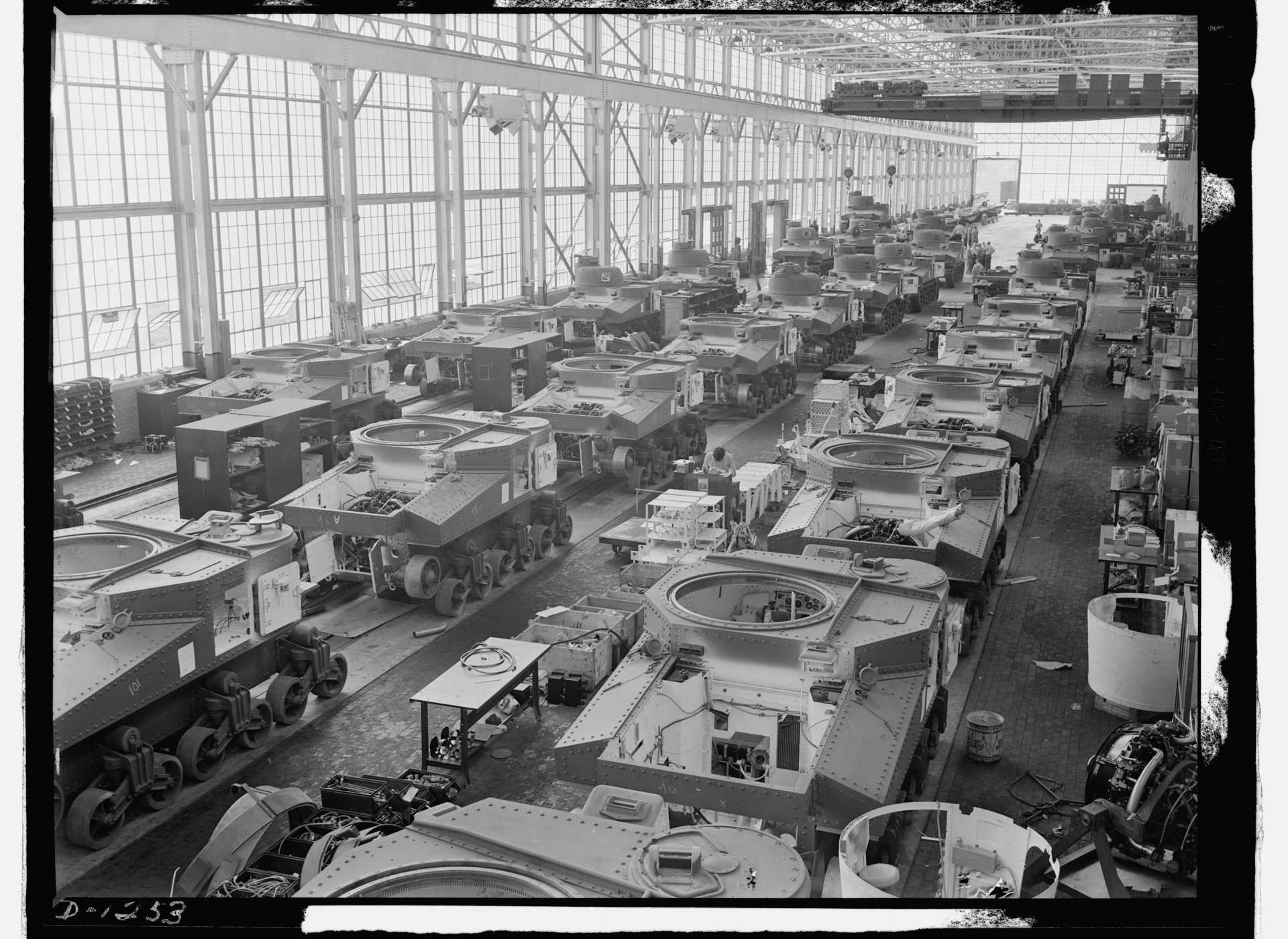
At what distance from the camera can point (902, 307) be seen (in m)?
44.5

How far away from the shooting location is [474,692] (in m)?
12.7

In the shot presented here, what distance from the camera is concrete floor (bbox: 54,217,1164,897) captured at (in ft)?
37.6

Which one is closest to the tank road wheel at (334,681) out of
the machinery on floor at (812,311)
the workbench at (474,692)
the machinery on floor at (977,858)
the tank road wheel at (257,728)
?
the tank road wheel at (257,728)

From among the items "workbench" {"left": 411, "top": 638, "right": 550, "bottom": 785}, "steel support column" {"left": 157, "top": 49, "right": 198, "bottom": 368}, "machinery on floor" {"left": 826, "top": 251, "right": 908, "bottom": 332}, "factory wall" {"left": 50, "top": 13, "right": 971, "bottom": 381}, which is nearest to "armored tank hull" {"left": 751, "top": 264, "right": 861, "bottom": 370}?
"machinery on floor" {"left": 826, "top": 251, "right": 908, "bottom": 332}

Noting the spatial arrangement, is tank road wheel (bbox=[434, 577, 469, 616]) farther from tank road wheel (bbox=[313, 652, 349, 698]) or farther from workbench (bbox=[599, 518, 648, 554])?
workbench (bbox=[599, 518, 648, 554])

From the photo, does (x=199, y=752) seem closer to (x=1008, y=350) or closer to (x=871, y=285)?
(x=1008, y=350)

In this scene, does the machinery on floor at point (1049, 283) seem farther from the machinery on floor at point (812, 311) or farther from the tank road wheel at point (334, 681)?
the tank road wheel at point (334, 681)

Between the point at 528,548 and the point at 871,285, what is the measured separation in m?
24.8

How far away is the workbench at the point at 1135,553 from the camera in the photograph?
52.9ft

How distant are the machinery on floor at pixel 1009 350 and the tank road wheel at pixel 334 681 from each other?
1539 cm

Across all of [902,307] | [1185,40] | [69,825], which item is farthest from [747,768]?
[1185,40]

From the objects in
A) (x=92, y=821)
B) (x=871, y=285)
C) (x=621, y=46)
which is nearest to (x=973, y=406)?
(x=92, y=821)

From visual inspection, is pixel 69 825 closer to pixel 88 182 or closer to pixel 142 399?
pixel 142 399

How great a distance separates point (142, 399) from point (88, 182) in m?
4.49
